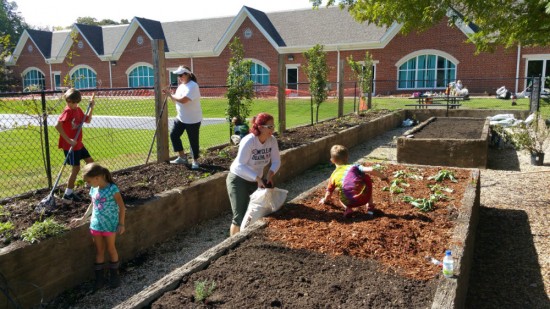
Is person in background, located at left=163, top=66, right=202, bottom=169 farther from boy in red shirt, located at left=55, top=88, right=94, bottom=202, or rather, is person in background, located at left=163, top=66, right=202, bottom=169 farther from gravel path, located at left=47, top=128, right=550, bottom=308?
boy in red shirt, located at left=55, top=88, right=94, bottom=202

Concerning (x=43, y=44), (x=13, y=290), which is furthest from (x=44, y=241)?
(x=43, y=44)

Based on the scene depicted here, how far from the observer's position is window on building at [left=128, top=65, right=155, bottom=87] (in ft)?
128

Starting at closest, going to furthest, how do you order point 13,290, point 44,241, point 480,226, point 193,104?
point 13,290 → point 44,241 → point 480,226 → point 193,104

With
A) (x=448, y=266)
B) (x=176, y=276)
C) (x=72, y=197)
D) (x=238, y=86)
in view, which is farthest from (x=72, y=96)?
(x=238, y=86)

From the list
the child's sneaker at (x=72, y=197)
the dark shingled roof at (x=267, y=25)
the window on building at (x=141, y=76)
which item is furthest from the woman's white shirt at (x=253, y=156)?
the window on building at (x=141, y=76)

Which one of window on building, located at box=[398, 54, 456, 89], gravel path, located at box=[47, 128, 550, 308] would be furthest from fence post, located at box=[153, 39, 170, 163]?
window on building, located at box=[398, 54, 456, 89]

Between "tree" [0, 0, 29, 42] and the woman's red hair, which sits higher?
"tree" [0, 0, 29, 42]

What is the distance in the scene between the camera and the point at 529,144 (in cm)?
969

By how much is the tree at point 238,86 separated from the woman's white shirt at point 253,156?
4823 mm

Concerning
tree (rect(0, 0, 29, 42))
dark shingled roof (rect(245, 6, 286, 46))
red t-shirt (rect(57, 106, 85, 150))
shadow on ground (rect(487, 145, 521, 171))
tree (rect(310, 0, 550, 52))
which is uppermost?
Answer: tree (rect(0, 0, 29, 42))

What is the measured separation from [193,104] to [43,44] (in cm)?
4541

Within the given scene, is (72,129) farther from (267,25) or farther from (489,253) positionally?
(267,25)

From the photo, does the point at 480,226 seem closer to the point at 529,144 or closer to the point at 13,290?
the point at 529,144

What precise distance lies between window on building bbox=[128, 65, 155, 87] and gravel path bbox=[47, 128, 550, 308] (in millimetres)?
32878
